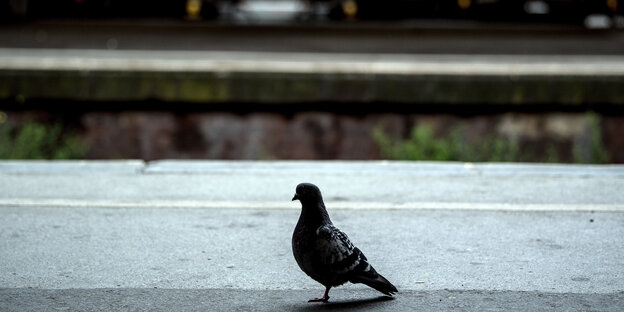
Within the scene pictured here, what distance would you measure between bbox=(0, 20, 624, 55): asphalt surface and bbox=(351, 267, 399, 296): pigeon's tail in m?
8.29

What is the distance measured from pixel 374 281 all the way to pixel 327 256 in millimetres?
221

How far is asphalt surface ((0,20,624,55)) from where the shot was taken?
1232cm

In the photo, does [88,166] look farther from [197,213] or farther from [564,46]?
[564,46]

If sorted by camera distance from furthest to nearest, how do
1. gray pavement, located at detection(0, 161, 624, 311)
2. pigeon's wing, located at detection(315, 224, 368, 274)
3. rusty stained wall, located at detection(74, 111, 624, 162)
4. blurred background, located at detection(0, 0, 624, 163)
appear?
rusty stained wall, located at detection(74, 111, 624, 162) → blurred background, located at detection(0, 0, 624, 163) → gray pavement, located at detection(0, 161, 624, 311) → pigeon's wing, located at detection(315, 224, 368, 274)

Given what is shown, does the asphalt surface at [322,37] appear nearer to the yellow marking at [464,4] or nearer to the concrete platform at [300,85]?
the yellow marking at [464,4]

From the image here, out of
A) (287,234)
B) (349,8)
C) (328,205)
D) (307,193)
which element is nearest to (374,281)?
(307,193)

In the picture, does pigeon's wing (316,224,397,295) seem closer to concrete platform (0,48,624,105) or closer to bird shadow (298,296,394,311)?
bird shadow (298,296,394,311)

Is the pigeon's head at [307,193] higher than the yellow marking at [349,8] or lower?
higher

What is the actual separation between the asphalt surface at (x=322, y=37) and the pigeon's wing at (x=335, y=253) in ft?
27.3

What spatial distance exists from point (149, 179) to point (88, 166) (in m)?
0.71

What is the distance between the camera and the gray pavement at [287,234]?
3971mm

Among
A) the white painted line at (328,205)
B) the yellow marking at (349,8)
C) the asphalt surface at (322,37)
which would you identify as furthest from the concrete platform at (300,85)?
the yellow marking at (349,8)

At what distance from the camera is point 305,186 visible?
150 inches

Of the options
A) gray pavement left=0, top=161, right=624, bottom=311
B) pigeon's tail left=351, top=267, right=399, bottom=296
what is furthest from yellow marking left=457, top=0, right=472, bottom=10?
pigeon's tail left=351, top=267, right=399, bottom=296
